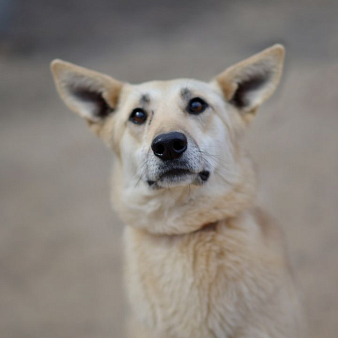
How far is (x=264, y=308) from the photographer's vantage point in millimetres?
2139

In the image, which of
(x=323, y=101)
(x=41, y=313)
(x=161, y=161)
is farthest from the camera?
(x=323, y=101)

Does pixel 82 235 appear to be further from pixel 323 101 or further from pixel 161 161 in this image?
pixel 323 101

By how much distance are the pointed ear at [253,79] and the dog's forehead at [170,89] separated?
0.47ft

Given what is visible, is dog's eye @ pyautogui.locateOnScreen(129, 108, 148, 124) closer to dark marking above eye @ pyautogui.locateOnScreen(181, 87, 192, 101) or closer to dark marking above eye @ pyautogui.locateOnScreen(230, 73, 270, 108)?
dark marking above eye @ pyautogui.locateOnScreen(181, 87, 192, 101)

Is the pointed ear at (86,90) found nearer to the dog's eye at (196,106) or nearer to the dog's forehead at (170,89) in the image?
the dog's forehead at (170,89)

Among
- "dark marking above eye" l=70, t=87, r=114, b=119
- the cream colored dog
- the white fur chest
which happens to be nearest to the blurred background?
the cream colored dog

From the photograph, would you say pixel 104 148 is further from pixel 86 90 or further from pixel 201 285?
pixel 201 285

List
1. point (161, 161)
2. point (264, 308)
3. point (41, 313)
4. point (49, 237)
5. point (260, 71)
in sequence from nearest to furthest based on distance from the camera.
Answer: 1. point (161, 161)
2. point (264, 308)
3. point (260, 71)
4. point (41, 313)
5. point (49, 237)

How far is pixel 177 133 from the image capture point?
1.95m

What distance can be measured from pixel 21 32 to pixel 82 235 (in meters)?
3.93

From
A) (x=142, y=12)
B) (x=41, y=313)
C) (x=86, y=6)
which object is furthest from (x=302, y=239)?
(x=86, y=6)

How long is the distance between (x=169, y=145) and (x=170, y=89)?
1.97 ft

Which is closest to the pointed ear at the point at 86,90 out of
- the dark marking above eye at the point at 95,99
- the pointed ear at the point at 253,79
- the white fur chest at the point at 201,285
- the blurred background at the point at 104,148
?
the dark marking above eye at the point at 95,99

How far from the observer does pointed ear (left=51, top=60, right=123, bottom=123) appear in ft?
7.94
